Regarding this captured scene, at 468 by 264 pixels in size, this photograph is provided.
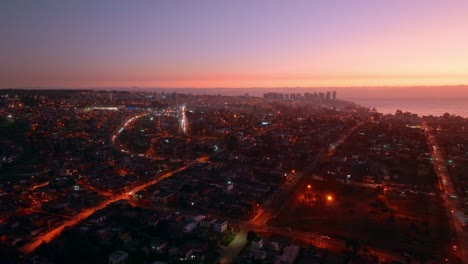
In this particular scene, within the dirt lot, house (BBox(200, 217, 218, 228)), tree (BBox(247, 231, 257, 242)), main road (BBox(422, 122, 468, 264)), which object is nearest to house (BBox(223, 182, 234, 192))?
the dirt lot

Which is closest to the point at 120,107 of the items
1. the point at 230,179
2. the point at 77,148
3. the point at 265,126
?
the point at 265,126

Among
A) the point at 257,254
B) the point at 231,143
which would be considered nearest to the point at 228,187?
the point at 257,254

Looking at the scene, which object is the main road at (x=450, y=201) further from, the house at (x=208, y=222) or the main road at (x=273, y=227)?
the house at (x=208, y=222)

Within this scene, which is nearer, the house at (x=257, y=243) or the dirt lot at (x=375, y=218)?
the house at (x=257, y=243)

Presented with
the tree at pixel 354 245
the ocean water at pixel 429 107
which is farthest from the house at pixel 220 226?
the ocean water at pixel 429 107

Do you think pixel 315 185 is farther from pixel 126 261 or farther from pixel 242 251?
pixel 126 261

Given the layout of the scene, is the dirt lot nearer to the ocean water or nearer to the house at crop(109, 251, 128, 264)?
the house at crop(109, 251, 128, 264)

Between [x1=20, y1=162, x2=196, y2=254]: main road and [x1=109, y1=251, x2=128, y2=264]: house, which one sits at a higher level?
[x1=109, y1=251, x2=128, y2=264]: house

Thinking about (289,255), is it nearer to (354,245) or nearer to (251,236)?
(251,236)
